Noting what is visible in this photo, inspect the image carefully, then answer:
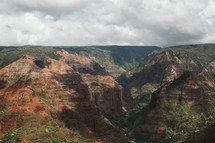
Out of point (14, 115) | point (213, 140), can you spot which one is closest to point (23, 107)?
point (14, 115)

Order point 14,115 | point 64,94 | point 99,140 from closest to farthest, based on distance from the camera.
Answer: point 14,115, point 99,140, point 64,94

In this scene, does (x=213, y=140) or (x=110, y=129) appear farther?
(x=110, y=129)

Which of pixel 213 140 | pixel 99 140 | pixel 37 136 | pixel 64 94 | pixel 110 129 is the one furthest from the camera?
pixel 64 94

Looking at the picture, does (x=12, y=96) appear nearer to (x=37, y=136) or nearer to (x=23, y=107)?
(x=23, y=107)

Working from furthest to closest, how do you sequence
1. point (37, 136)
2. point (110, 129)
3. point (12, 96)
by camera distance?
point (110, 129) → point (12, 96) → point (37, 136)

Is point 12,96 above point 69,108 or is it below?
above

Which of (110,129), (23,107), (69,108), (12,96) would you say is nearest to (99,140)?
(110,129)

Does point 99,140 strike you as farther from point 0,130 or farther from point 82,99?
point 0,130

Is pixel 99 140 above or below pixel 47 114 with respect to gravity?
below

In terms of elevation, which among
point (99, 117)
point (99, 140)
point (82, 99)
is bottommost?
point (99, 140)
